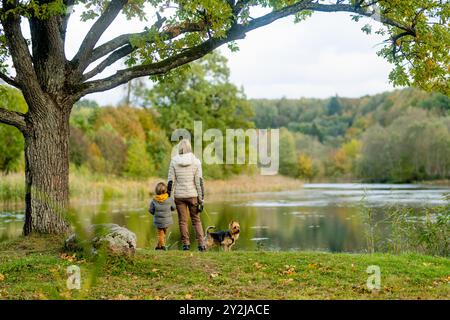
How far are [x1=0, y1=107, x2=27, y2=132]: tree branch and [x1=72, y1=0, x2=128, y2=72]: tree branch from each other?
1.29 m

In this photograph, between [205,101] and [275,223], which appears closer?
[275,223]

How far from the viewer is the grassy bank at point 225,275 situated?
6648 millimetres

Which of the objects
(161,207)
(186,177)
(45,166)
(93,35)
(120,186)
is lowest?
(120,186)

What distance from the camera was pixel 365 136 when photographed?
253 feet

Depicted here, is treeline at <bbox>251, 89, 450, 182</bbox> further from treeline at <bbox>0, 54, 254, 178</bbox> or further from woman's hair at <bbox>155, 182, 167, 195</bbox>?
treeline at <bbox>0, 54, 254, 178</bbox>

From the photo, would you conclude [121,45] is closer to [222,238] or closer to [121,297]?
[222,238]

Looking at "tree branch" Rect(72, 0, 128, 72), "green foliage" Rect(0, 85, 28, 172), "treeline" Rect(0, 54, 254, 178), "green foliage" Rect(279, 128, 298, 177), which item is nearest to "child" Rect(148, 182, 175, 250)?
"tree branch" Rect(72, 0, 128, 72)

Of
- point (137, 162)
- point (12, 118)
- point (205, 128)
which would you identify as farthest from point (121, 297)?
point (205, 128)

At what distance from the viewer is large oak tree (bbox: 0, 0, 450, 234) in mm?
9492

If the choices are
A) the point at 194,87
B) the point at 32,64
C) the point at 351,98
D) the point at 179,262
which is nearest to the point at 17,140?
the point at 194,87

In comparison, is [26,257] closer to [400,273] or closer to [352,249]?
[400,273]

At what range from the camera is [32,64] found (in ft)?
31.3

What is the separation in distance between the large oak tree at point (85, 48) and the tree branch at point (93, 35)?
2 cm

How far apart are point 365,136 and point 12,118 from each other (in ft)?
233
